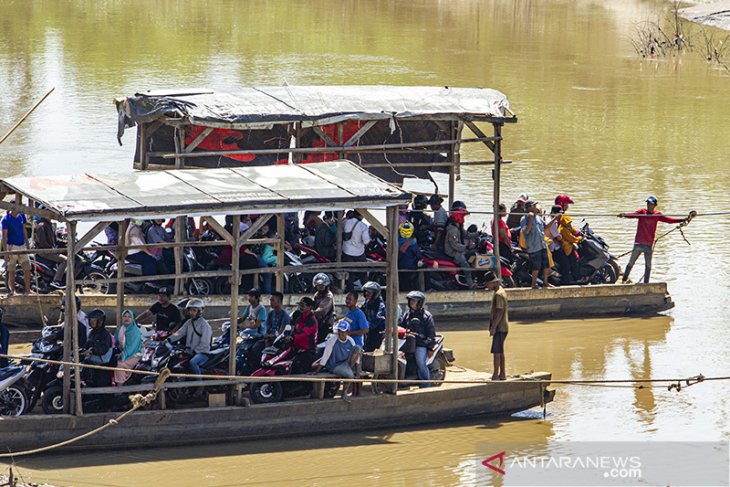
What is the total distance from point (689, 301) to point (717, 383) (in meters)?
3.26

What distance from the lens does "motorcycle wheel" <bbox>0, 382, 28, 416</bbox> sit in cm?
1187

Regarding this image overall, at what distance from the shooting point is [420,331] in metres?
13.3

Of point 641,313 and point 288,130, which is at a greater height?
point 288,130

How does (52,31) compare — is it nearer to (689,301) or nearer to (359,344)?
(689,301)

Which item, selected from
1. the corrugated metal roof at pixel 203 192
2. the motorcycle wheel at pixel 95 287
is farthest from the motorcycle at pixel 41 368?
the motorcycle wheel at pixel 95 287

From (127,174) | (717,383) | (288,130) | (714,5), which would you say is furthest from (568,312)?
(714,5)

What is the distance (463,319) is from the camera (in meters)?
16.9

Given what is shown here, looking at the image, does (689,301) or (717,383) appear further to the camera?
(689,301)

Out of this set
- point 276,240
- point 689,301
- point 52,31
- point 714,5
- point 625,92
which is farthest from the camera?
point 714,5

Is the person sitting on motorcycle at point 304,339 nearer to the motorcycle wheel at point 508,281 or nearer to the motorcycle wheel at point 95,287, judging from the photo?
the motorcycle wheel at point 95,287

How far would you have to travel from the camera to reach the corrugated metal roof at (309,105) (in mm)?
15602

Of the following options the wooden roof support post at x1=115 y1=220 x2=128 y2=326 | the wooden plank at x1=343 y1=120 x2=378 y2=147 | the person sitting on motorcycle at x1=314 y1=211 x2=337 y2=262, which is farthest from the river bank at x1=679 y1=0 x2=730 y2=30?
the wooden roof support post at x1=115 y1=220 x2=128 y2=326

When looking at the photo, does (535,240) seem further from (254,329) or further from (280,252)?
(254,329)

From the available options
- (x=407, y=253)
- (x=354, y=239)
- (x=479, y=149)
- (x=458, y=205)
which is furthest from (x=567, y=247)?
(x=479, y=149)
